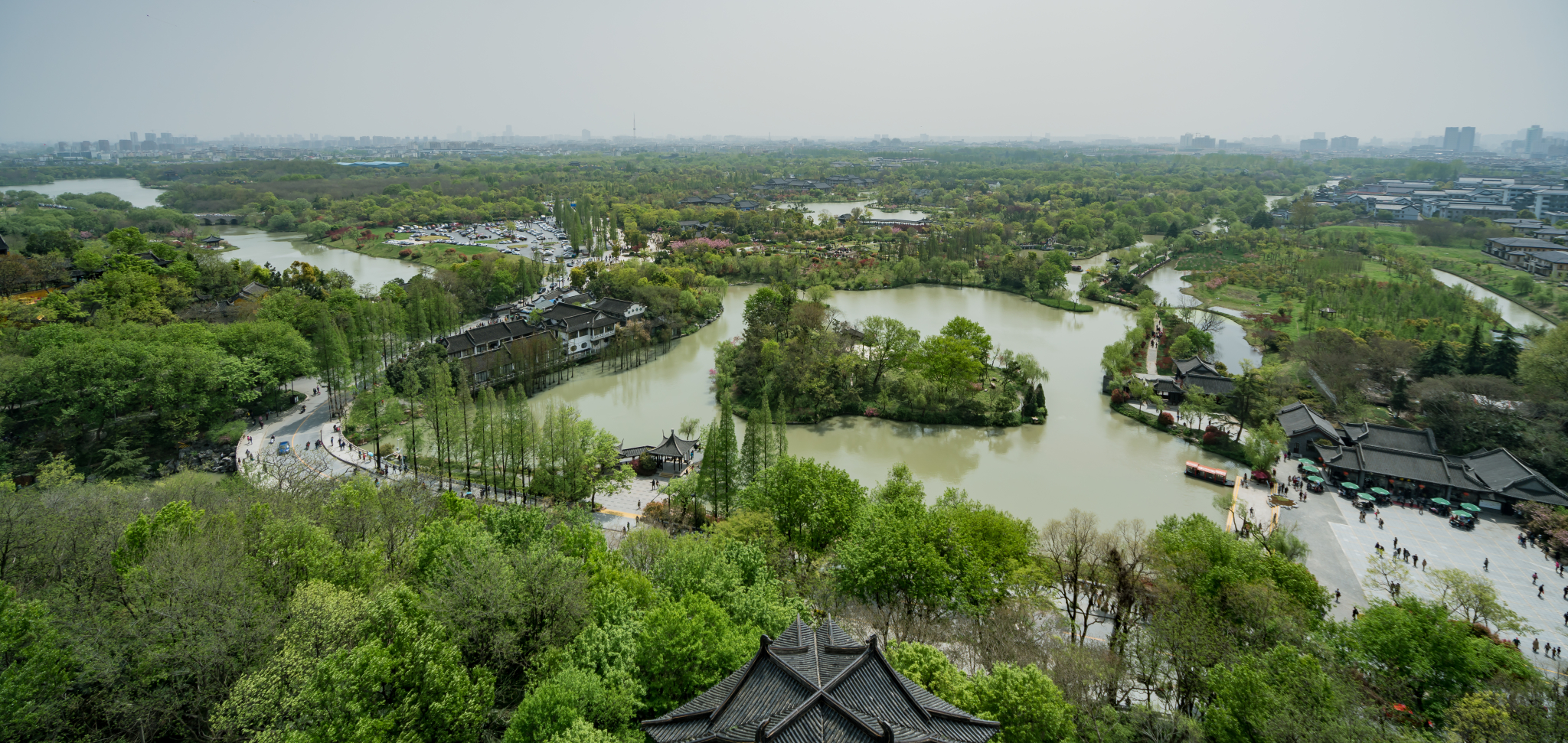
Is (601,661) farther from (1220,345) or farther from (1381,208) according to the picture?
(1381,208)

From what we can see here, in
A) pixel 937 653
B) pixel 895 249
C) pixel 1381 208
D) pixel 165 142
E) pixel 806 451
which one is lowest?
pixel 806 451

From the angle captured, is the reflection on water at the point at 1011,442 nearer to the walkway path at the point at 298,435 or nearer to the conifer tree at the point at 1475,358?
the walkway path at the point at 298,435

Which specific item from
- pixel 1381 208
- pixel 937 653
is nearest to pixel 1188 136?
pixel 1381 208

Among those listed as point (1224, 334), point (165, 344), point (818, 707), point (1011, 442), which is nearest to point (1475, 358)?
point (1224, 334)

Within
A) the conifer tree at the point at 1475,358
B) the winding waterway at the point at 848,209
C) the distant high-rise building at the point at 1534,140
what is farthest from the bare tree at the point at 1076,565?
the distant high-rise building at the point at 1534,140

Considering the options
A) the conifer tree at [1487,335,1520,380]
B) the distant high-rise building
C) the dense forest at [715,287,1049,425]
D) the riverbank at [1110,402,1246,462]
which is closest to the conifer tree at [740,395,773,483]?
the dense forest at [715,287,1049,425]
